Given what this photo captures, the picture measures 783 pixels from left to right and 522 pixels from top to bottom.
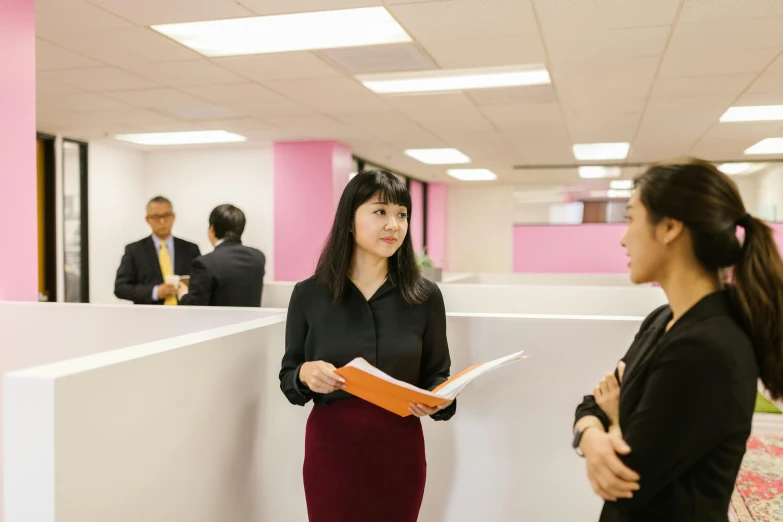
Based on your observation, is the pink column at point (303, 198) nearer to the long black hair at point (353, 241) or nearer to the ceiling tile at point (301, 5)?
the ceiling tile at point (301, 5)

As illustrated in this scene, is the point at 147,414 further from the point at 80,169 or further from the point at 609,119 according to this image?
the point at 80,169

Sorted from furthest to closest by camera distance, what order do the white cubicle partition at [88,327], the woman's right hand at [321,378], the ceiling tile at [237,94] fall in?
the ceiling tile at [237,94] < the white cubicle partition at [88,327] < the woman's right hand at [321,378]

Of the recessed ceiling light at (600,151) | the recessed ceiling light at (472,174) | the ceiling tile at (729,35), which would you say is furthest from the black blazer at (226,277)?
the recessed ceiling light at (472,174)

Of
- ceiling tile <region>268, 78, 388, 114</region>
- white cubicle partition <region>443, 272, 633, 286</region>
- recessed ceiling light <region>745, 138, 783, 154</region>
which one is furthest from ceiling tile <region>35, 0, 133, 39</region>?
recessed ceiling light <region>745, 138, 783, 154</region>

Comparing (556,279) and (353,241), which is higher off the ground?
(353,241)

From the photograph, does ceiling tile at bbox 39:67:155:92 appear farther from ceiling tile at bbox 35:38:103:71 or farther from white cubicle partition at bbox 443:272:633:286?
white cubicle partition at bbox 443:272:633:286

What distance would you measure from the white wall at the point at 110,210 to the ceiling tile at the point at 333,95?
374cm

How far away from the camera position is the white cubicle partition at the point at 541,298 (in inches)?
193

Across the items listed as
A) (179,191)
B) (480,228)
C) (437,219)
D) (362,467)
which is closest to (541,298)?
(362,467)

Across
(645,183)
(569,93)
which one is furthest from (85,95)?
(645,183)

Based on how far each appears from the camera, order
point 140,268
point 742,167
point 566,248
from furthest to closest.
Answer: point 742,167 < point 566,248 < point 140,268

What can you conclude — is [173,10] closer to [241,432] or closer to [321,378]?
[241,432]

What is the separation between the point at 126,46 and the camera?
4.34 metres

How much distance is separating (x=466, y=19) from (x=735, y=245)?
2.91 meters
